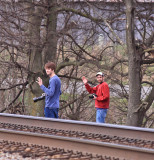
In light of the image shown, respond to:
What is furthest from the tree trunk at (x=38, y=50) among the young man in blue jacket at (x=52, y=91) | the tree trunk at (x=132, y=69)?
the young man in blue jacket at (x=52, y=91)

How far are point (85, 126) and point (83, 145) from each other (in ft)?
3.96

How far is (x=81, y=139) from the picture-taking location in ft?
18.9

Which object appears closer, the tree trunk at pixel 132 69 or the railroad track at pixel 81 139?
the railroad track at pixel 81 139

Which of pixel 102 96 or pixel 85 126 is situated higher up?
pixel 102 96

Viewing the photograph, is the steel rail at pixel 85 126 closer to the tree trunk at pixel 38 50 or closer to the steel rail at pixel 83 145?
the steel rail at pixel 83 145

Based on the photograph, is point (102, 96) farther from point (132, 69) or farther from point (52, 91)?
point (132, 69)

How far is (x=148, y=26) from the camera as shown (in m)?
13.0

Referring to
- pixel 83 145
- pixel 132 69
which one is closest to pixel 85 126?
pixel 83 145

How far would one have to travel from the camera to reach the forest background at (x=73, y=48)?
1279cm

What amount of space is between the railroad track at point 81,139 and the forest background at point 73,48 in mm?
5358

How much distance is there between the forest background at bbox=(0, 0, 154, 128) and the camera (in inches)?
504

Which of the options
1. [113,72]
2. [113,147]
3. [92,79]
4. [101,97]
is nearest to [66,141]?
[113,147]

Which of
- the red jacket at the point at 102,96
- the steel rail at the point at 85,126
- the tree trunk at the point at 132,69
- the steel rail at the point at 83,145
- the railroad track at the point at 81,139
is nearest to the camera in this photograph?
the steel rail at the point at 83,145

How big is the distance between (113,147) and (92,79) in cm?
924
